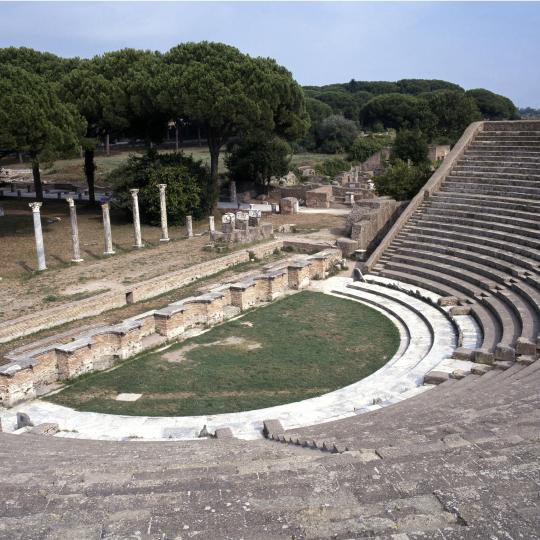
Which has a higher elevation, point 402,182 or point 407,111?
point 407,111

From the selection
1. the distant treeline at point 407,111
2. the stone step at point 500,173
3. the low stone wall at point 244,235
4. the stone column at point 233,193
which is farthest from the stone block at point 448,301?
the distant treeline at point 407,111

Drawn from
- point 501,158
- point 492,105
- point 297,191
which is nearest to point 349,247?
point 501,158

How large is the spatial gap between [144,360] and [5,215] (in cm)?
2150

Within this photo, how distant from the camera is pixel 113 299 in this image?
56.2ft

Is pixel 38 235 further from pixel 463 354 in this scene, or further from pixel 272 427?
pixel 463 354

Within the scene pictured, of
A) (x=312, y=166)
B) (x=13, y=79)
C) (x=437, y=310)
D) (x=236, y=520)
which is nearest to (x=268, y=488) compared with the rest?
(x=236, y=520)

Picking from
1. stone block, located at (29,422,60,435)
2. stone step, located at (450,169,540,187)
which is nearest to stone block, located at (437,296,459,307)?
stone step, located at (450,169,540,187)

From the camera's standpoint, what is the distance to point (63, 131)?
23.5 metres

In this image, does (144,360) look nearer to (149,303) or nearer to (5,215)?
(149,303)

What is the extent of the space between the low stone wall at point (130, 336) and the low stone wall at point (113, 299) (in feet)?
5.67

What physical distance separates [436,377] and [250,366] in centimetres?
396

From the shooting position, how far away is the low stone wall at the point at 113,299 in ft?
48.4

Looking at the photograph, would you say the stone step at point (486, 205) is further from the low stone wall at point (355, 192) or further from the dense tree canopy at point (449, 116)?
the dense tree canopy at point (449, 116)

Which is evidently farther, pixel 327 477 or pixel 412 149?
pixel 412 149
